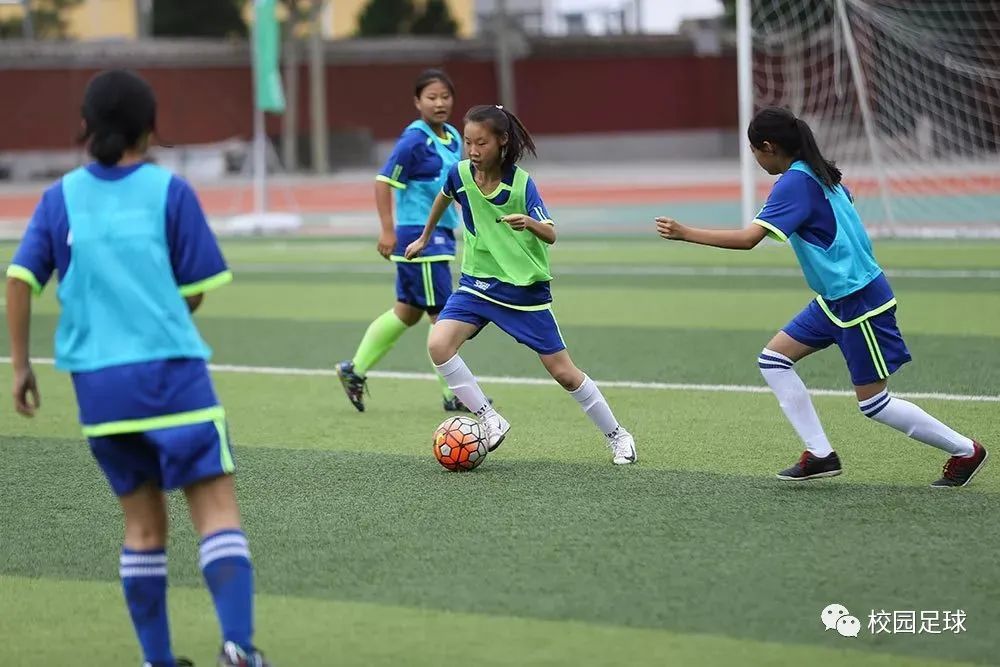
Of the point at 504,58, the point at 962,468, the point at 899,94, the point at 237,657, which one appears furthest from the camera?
the point at 504,58

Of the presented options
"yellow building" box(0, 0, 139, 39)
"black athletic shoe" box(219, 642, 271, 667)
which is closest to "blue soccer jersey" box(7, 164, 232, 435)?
"black athletic shoe" box(219, 642, 271, 667)

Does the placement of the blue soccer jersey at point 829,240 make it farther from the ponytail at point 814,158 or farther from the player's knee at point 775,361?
the player's knee at point 775,361

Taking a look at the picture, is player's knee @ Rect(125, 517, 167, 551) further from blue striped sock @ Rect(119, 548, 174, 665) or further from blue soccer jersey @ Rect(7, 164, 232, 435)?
blue soccer jersey @ Rect(7, 164, 232, 435)

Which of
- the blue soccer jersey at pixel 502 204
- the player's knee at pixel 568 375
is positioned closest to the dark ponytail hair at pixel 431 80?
the blue soccer jersey at pixel 502 204

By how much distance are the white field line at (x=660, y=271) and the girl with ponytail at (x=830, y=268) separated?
9028 mm

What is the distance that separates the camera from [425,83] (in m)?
8.70

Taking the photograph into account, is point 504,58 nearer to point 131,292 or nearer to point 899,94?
point 899,94

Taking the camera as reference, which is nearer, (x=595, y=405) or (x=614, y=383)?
(x=595, y=405)

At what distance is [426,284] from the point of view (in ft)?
29.3

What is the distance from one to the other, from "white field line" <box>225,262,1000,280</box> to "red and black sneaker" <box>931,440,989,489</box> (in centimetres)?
888

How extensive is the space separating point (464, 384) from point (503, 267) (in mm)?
658

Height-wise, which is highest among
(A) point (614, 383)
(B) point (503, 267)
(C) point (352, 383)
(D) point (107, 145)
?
(D) point (107, 145)

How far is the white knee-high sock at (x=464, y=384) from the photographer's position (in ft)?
24.3

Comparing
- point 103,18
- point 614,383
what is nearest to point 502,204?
point 614,383
